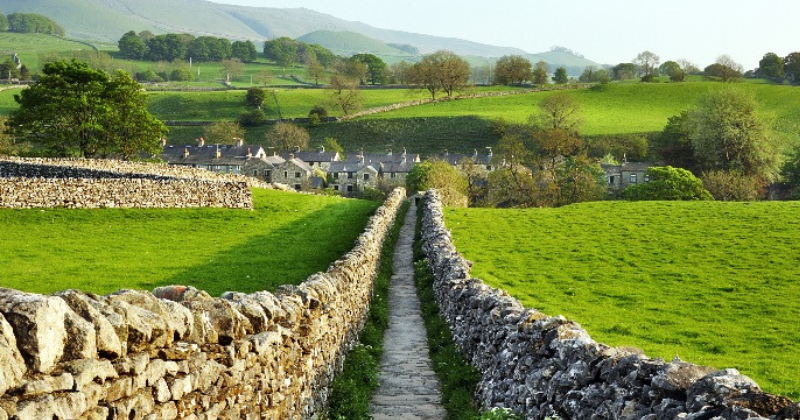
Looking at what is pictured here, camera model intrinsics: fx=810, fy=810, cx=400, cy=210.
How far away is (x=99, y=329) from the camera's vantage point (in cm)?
573

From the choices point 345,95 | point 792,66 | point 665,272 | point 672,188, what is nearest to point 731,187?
point 672,188

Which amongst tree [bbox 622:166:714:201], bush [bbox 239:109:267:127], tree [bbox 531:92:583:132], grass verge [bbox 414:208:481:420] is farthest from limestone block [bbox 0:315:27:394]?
bush [bbox 239:109:267:127]

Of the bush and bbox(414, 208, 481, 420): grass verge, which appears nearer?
bbox(414, 208, 481, 420): grass verge

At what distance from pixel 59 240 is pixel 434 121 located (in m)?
119

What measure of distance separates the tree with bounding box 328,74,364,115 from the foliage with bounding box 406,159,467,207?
77.9 m

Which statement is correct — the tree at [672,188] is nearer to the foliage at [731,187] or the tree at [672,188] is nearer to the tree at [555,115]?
the foliage at [731,187]

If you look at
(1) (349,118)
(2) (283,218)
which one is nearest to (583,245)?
(2) (283,218)

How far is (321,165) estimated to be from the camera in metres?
131

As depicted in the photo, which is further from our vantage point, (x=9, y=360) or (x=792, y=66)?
(x=792, y=66)

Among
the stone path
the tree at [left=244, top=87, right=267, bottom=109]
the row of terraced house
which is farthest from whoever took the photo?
the tree at [left=244, top=87, right=267, bottom=109]

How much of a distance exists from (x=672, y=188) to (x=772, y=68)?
5560 inches

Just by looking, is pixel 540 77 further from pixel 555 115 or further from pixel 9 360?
pixel 9 360

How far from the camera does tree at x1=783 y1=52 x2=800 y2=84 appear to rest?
18094cm

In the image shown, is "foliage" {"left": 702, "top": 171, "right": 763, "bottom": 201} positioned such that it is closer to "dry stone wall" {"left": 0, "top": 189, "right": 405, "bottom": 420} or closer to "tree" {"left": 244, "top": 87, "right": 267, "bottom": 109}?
"dry stone wall" {"left": 0, "top": 189, "right": 405, "bottom": 420}
